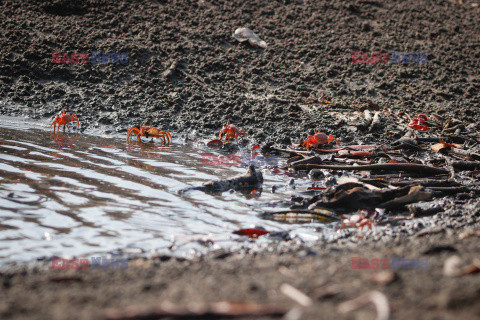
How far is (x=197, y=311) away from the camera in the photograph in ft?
7.73

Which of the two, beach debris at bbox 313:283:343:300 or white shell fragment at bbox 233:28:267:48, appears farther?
white shell fragment at bbox 233:28:267:48

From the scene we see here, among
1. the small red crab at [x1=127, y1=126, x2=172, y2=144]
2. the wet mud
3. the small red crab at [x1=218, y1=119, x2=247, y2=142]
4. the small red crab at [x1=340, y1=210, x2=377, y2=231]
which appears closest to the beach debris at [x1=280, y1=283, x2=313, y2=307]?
the wet mud

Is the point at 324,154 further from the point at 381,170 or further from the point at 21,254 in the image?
the point at 21,254

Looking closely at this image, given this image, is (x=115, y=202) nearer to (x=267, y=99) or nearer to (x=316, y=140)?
(x=316, y=140)

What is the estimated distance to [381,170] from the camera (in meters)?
6.25

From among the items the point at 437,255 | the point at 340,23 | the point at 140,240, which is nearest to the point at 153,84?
the point at 340,23

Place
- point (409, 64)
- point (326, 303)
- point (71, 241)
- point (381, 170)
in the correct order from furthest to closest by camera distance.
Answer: point (409, 64)
point (381, 170)
point (71, 241)
point (326, 303)

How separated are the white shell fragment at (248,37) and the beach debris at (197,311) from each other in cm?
992

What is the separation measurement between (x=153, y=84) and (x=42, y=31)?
377 cm

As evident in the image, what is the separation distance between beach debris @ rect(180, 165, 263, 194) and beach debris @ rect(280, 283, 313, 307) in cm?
284

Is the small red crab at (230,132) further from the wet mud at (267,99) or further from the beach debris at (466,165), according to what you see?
the beach debris at (466,165)

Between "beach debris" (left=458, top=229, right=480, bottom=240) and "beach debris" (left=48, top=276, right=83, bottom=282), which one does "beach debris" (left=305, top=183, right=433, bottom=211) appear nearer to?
"beach debris" (left=458, top=229, right=480, bottom=240)

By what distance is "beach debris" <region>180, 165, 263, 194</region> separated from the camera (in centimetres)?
545

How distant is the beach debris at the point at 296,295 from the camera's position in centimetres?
244
